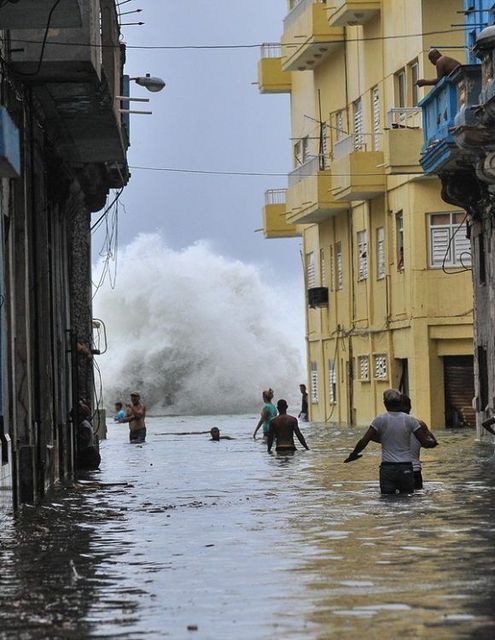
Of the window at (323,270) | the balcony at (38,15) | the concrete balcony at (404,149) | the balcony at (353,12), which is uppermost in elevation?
the balcony at (353,12)

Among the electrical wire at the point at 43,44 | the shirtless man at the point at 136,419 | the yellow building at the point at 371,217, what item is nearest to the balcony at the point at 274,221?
the yellow building at the point at 371,217

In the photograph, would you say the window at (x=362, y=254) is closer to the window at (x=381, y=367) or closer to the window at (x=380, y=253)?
the window at (x=380, y=253)

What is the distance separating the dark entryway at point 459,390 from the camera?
147 feet

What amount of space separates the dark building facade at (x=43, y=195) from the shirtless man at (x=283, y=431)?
3771 mm

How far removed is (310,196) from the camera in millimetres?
52812

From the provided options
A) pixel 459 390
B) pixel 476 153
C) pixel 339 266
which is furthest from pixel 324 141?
pixel 476 153

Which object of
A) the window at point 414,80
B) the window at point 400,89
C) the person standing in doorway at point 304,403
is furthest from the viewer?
the person standing in doorway at point 304,403

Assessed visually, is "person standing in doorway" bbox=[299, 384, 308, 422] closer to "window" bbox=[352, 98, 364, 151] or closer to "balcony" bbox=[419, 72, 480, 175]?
"window" bbox=[352, 98, 364, 151]

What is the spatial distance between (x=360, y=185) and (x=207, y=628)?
3812 centimetres

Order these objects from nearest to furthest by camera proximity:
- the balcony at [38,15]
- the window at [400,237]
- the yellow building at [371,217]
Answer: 1. the balcony at [38,15]
2. the yellow building at [371,217]
3. the window at [400,237]

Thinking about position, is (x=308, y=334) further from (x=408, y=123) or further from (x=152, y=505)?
(x=152, y=505)

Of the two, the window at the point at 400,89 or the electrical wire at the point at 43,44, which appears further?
the window at the point at 400,89

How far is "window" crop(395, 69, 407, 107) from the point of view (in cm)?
4656

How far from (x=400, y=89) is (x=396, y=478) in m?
27.5
